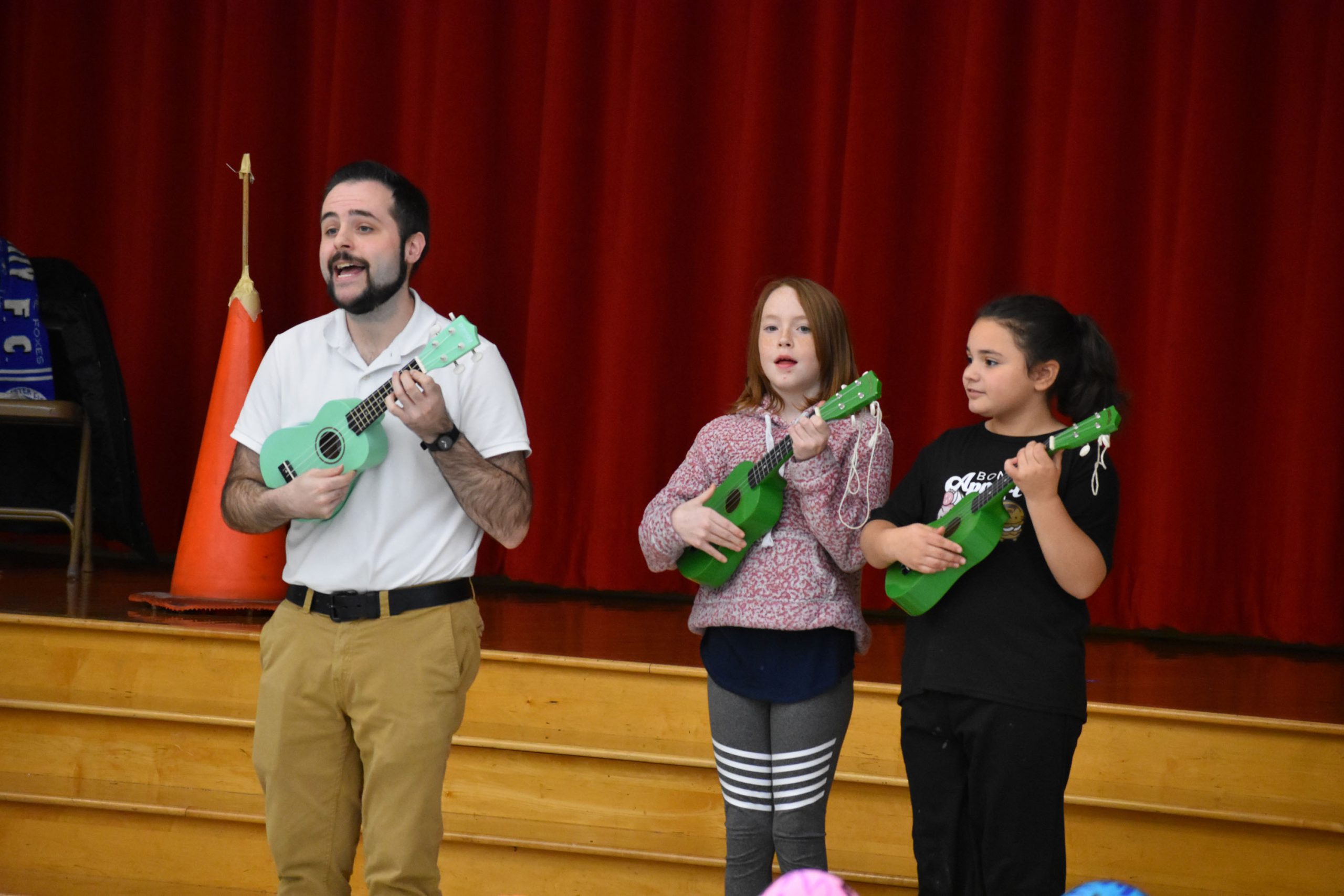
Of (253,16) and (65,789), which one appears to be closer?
(65,789)

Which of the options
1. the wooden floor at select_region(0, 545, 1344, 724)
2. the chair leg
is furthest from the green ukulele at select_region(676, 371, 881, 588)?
the chair leg

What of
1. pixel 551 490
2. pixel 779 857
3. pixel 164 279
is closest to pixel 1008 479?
pixel 779 857

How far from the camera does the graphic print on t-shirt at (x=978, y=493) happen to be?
6.41ft

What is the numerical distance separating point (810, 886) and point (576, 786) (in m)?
1.95

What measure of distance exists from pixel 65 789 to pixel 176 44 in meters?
3.01

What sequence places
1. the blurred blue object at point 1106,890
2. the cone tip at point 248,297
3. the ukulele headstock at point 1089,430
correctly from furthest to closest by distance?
1. the cone tip at point 248,297
2. the ukulele headstock at point 1089,430
3. the blurred blue object at point 1106,890

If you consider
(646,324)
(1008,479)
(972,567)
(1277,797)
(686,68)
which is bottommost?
(1277,797)

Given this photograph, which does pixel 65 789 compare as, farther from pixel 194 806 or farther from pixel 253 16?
pixel 253 16

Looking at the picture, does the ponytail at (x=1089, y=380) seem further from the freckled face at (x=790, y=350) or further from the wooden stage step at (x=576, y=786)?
the wooden stage step at (x=576, y=786)

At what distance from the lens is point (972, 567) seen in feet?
6.58

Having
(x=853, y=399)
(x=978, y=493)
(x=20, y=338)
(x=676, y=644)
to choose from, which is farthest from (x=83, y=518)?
(x=978, y=493)

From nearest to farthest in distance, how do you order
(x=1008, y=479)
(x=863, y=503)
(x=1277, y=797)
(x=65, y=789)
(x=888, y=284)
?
(x=1008, y=479), (x=863, y=503), (x=1277, y=797), (x=65, y=789), (x=888, y=284)

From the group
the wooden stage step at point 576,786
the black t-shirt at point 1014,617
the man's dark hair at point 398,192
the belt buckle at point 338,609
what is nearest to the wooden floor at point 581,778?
the wooden stage step at point 576,786

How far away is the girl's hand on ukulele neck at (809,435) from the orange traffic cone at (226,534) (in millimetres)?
2063
